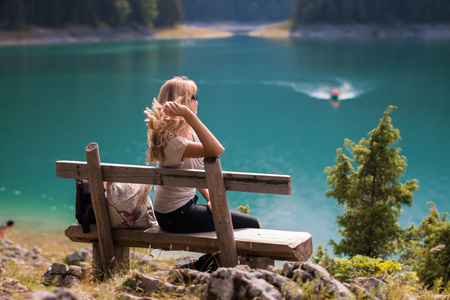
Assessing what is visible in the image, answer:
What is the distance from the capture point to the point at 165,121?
3590 millimetres

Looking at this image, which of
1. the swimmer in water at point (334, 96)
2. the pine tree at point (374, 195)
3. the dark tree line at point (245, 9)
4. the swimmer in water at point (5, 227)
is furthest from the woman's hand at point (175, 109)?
the dark tree line at point (245, 9)

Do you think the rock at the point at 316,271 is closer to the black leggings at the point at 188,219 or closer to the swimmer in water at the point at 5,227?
the black leggings at the point at 188,219

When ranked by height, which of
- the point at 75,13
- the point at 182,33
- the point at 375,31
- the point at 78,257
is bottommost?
the point at 78,257

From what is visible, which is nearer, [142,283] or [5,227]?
[142,283]

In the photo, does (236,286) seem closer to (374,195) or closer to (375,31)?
(374,195)

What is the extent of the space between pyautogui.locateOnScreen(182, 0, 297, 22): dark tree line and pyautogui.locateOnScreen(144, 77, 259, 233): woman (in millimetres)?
156241

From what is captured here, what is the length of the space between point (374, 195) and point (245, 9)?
163m

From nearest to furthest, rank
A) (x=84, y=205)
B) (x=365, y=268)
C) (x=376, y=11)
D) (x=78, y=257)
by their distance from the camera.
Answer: (x=84, y=205)
(x=365, y=268)
(x=78, y=257)
(x=376, y=11)

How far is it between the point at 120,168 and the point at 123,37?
8435cm

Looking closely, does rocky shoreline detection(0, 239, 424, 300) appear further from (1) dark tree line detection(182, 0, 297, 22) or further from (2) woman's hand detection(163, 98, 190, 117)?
(1) dark tree line detection(182, 0, 297, 22)

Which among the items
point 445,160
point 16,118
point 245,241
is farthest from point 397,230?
point 16,118

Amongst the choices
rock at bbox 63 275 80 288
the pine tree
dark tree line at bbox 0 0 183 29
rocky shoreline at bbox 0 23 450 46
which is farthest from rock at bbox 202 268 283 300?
dark tree line at bbox 0 0 183 29

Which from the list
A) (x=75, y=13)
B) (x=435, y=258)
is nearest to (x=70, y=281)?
(x=435, y=258)

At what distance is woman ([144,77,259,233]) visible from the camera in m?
3.45
